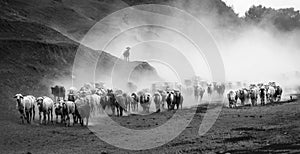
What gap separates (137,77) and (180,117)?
107 ft

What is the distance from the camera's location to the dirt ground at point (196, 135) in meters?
Result: 22.5

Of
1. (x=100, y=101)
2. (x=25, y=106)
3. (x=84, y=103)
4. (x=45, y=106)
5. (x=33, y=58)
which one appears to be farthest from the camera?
(x=33, y=58)

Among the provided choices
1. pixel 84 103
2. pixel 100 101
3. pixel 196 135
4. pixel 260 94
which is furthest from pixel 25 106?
pixel 260 94

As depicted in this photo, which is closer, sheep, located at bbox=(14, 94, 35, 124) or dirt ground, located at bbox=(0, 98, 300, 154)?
dirt ground, located at bbox=(0, 98, 300, 154)

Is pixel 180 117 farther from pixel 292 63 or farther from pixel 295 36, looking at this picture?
pixel 295 36

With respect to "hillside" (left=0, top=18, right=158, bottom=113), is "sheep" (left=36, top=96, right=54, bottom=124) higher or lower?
lower

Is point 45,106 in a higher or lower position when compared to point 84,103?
lower

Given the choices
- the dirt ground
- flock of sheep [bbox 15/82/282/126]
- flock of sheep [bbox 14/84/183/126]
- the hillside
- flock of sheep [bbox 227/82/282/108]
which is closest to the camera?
the dirt ground

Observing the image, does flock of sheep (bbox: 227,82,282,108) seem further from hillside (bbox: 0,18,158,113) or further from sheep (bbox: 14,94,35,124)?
hillside (bbox: 0,18,158,113)

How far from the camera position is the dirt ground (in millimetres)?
22516

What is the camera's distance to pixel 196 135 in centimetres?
2789

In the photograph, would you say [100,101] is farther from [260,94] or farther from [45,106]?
[260,94]

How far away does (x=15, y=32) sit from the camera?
59250 millimetres

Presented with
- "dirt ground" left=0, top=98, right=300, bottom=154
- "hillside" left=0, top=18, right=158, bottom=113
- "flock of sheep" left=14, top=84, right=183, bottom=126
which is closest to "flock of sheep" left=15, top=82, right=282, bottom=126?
"flock of sheep" left=14, top=84, right=183, bottom=126
